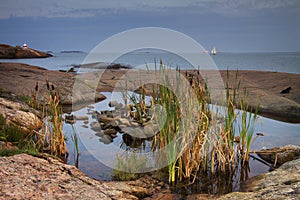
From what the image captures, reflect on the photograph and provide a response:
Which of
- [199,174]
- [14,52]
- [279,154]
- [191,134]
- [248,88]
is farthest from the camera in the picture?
[14,52]

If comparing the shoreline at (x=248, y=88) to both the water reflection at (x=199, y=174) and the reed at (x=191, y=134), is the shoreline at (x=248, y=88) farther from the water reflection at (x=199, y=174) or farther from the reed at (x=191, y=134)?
the reed at (x=191, y=134)

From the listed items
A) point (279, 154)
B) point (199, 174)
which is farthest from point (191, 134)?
point (279, 154)

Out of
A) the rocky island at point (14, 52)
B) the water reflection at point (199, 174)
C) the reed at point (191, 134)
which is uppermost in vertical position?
the rocky island at point (14, 52)

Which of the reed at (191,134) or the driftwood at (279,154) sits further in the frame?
the driftwood at (279,154)

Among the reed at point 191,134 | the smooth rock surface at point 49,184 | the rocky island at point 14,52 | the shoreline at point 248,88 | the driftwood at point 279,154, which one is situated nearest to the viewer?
the smooth rock surface at point 49,184

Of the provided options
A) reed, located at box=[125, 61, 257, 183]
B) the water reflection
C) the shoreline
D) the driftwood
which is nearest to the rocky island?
the shoreline

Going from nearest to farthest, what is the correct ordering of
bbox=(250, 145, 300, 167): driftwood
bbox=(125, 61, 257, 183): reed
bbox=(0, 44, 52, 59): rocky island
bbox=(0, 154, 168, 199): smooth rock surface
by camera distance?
bbox=(0, 154, 168, 199): smooth rock surface
bbox=(125, 61, 257, 183): reed
bbox=(250, 145, 300, 167): driftwood
bbox=(0, 44, 52, 59): rocky island

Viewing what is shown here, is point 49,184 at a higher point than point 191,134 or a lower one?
lower

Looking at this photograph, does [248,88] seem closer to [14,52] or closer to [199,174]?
[199,174]

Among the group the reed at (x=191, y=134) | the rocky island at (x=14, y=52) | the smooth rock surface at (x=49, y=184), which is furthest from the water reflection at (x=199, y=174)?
the rocky island at (x=14, y=52)

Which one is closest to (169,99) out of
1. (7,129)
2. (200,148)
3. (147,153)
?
(200,148)

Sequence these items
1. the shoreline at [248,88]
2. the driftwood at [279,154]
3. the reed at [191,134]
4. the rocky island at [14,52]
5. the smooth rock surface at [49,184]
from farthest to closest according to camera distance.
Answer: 1. the rocky island at [14,52]
2. the shoreline at [248,88]
3. the driftwood at [279,154]
4. the reed at [191,134]
5. the smooth rock surface at [49,184]

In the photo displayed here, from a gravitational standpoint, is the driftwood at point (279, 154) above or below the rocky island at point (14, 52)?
below

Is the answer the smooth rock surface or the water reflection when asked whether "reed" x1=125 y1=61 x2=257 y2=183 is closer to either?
the water reflection
